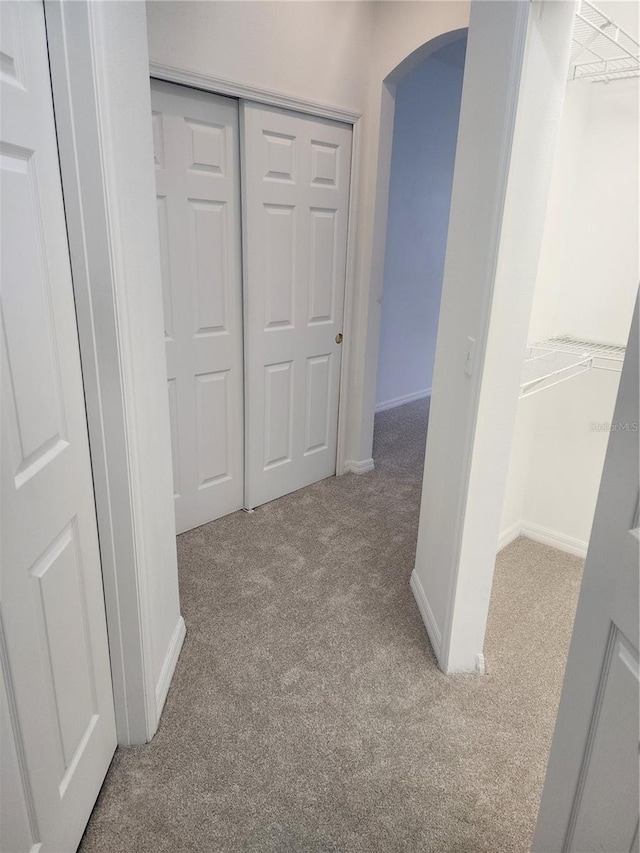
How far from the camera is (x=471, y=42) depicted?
167 cm

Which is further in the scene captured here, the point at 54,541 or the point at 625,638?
the point at 54,541

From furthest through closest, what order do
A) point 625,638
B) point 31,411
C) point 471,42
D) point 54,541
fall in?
point 471,42 → point 54,541 → point 31,411 → point 625,638

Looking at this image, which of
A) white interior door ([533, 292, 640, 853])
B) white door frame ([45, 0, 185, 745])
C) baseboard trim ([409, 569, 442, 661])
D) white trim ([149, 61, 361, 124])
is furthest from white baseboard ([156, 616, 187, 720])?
white trim ([149, 61, 361, 124])

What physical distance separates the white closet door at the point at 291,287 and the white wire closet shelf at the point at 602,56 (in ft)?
3.70

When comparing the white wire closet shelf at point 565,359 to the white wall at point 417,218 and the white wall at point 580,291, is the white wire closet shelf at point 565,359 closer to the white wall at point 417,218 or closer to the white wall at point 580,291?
the white wall at point 580,291

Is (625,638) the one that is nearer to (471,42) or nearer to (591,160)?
(471,42)

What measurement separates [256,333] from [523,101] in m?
1.59

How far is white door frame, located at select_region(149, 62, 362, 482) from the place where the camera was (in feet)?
7.09

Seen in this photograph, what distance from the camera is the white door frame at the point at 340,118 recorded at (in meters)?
2.16

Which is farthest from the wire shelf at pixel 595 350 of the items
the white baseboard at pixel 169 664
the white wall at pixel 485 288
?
the white baseboard at pixel 169 664

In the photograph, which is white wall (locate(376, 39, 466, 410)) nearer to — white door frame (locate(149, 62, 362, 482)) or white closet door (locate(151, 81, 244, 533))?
white door frame (locate(149, 62, 362, 482))

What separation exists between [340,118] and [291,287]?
0.86 metres

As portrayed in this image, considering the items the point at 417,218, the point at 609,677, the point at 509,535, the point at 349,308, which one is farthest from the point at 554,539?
the point at 417,218

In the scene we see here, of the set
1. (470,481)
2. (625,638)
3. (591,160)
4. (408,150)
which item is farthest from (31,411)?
(408,150)
